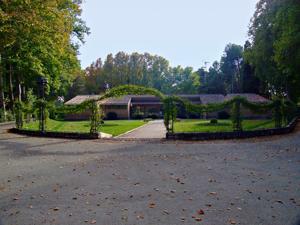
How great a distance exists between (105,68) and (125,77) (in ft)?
16.6

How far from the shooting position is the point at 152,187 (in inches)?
248

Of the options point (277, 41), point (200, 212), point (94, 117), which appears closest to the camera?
point (200, 212)

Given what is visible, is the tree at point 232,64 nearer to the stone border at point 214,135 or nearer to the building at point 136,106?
the building at point 136,106

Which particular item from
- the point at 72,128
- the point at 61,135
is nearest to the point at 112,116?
the point at 72,128

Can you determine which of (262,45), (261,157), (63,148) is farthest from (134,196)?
(262,45)

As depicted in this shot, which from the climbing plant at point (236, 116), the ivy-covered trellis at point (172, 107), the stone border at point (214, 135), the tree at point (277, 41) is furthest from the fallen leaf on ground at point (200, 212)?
the tree at point (277, 41)

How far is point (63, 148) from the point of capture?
12.3m

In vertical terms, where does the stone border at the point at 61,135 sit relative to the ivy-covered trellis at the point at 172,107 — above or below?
below

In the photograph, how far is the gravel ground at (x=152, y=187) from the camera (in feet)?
15.2

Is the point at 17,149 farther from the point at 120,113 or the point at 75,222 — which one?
the point at 120,113

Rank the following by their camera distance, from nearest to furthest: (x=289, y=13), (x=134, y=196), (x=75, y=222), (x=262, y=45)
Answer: (x=75, y=222) < (x=134, y=196) < (x=289, y=13) < (x=262, y=45)

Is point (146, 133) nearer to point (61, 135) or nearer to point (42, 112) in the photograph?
point (61, 135)

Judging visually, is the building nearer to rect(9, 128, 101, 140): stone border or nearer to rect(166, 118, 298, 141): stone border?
rect(9, 128, 101, 140): stone border

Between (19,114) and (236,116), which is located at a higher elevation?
(19,114)
